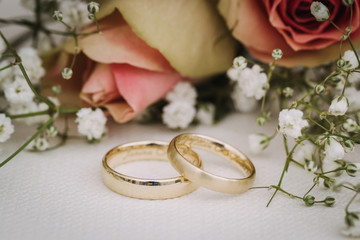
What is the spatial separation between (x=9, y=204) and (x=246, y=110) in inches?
15.6

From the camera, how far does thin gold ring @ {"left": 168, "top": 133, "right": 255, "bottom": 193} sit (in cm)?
46

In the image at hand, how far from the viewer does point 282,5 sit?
1.68 feet

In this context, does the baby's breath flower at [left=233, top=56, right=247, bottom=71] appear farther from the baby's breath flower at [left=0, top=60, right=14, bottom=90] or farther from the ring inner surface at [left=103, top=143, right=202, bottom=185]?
the baby's breath flower at [left=0, top=60, right=14, bottom=90]

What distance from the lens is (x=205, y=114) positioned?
654 millimetres

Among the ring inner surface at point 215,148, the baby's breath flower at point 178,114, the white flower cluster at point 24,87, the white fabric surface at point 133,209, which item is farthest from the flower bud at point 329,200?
the white flower cluster at point 24,87

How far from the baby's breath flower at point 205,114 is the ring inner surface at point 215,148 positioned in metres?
0.08

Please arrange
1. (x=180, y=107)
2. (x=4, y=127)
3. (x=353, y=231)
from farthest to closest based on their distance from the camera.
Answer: (x=180, y=107), (x=4, y=127), (x=353, y=231)

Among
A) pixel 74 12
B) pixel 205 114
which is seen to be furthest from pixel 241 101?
pixel 74 12

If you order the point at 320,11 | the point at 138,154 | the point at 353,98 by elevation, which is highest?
the point at 320,11

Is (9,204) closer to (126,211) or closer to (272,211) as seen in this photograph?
(126,211)

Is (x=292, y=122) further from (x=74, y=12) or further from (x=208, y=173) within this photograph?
(x=74, y=12)

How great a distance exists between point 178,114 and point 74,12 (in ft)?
0.66

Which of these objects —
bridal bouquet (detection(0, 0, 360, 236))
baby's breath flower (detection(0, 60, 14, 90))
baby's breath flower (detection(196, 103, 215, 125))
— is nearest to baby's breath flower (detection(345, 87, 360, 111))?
bridal bouquet (detection(0, 0, 360, 236))

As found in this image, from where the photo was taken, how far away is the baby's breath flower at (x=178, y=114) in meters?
0.61
